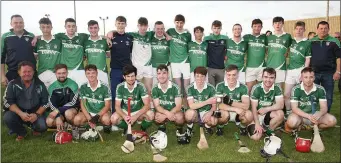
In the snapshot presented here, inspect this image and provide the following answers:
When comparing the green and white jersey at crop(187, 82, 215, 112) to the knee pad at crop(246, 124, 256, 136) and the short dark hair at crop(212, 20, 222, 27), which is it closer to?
the knee pad at crop(246, 124, 256, 136)

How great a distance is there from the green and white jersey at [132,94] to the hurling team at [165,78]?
18 mm

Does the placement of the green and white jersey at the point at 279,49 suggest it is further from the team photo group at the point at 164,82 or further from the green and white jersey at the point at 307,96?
the green and white jersey at the point at 307,96

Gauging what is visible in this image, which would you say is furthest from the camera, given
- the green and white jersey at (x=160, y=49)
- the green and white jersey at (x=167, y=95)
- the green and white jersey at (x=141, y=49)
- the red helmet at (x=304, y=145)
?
the green and white jersey at (x=160, y=49)

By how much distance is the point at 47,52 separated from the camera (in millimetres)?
6168

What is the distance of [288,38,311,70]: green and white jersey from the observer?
6191 mm

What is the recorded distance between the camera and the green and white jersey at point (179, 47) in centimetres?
683

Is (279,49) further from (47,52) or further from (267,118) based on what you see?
(47,52)

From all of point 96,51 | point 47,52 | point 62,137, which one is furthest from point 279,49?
point 47,52

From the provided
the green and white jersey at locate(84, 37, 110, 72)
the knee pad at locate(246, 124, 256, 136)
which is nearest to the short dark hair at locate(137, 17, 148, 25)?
the green and white jersey at locate(84, 37, 110, 72)

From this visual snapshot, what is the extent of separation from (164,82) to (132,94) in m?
0.61

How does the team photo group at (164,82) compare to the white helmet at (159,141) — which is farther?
the team photo group at (164,82)

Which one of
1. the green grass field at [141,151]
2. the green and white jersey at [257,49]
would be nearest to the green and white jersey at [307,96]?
the green grass field at [141,151]

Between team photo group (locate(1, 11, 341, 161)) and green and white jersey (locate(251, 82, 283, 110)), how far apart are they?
18 millimetres

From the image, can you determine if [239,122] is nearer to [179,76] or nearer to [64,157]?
[179,76]
